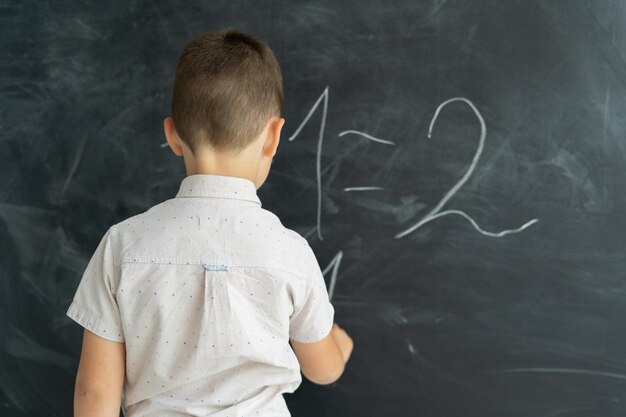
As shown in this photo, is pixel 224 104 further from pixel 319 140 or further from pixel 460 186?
pixel 460 186

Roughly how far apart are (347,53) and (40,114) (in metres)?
0.76

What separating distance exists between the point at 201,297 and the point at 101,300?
151 mm

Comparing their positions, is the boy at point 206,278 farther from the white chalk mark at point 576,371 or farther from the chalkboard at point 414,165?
the white chalk mark at point 576,371

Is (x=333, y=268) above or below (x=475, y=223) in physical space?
below

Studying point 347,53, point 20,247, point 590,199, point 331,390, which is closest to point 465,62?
point 347,53

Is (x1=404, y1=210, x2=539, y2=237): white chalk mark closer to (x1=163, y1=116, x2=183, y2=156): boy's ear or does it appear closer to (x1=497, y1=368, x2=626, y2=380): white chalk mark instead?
(x1=497, y1=368, x2=626, y2=380): white chalk mark

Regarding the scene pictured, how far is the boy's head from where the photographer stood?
1079 millimetres

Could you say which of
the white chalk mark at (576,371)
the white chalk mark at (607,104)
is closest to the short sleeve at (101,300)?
the white chalk mark at (576,371)

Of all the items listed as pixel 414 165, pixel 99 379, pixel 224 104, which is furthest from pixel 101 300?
pixel 414 165

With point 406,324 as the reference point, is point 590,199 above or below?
above

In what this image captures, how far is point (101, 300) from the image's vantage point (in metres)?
1.08

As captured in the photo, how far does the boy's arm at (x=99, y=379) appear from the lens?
1.08 meters

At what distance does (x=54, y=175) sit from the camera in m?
1.78

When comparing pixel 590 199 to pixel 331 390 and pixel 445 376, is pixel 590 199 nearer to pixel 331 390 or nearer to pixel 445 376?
pixel 445 376
